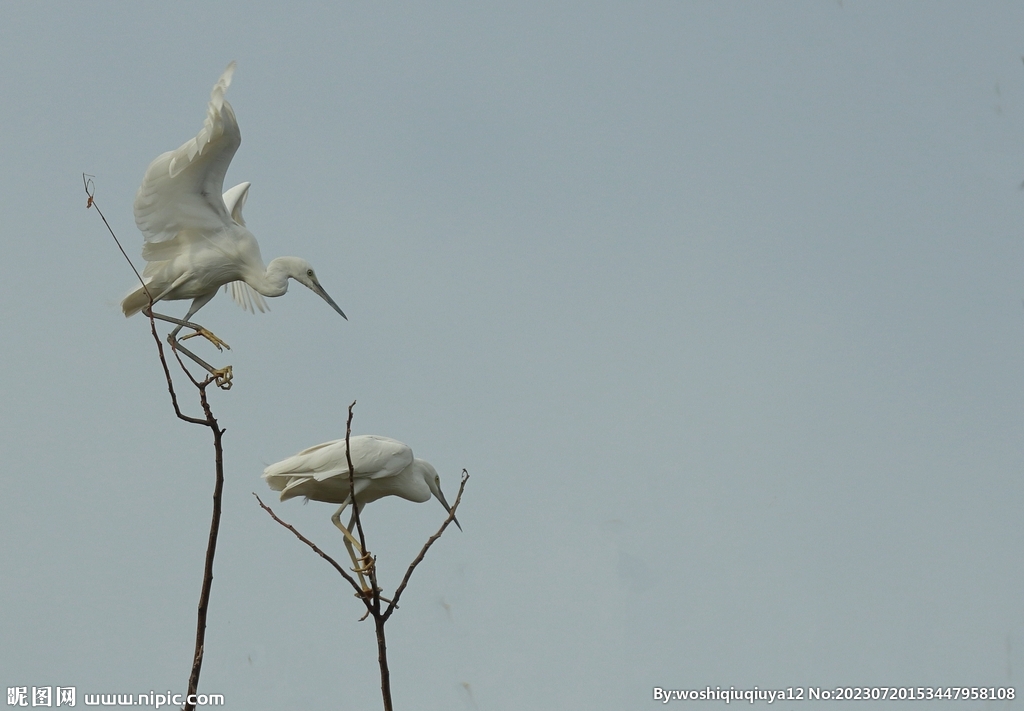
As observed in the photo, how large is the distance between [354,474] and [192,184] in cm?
244

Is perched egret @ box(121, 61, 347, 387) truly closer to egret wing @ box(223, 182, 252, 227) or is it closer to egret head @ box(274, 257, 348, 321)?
egret head @ box(274, 257, 348, 321)

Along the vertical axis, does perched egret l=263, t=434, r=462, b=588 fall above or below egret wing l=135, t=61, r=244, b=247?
below

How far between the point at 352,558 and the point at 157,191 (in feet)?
10.0

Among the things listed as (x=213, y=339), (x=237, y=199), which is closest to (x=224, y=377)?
(x=213, y=339)

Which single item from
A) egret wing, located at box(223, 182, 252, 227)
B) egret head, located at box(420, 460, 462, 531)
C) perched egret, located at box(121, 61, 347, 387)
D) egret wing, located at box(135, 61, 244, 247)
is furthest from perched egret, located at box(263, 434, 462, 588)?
egret wing, located at box(223, 182, 252, 227)

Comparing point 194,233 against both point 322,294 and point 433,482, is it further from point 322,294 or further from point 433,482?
point 433,482

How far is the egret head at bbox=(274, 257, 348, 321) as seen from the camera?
9.72 m

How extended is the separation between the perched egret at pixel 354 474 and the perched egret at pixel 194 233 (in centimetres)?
106

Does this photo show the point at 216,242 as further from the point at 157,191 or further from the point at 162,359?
the point at 162,359

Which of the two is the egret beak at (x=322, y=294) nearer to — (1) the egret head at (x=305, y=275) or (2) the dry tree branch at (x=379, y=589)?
(1) the egret head at (x=305, y=275)

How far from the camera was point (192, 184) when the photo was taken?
8984 millimetres

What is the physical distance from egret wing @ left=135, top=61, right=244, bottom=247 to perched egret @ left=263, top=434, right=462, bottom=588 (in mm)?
1888

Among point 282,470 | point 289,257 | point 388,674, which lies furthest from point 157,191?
point 388,674

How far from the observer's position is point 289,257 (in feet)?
31.9
